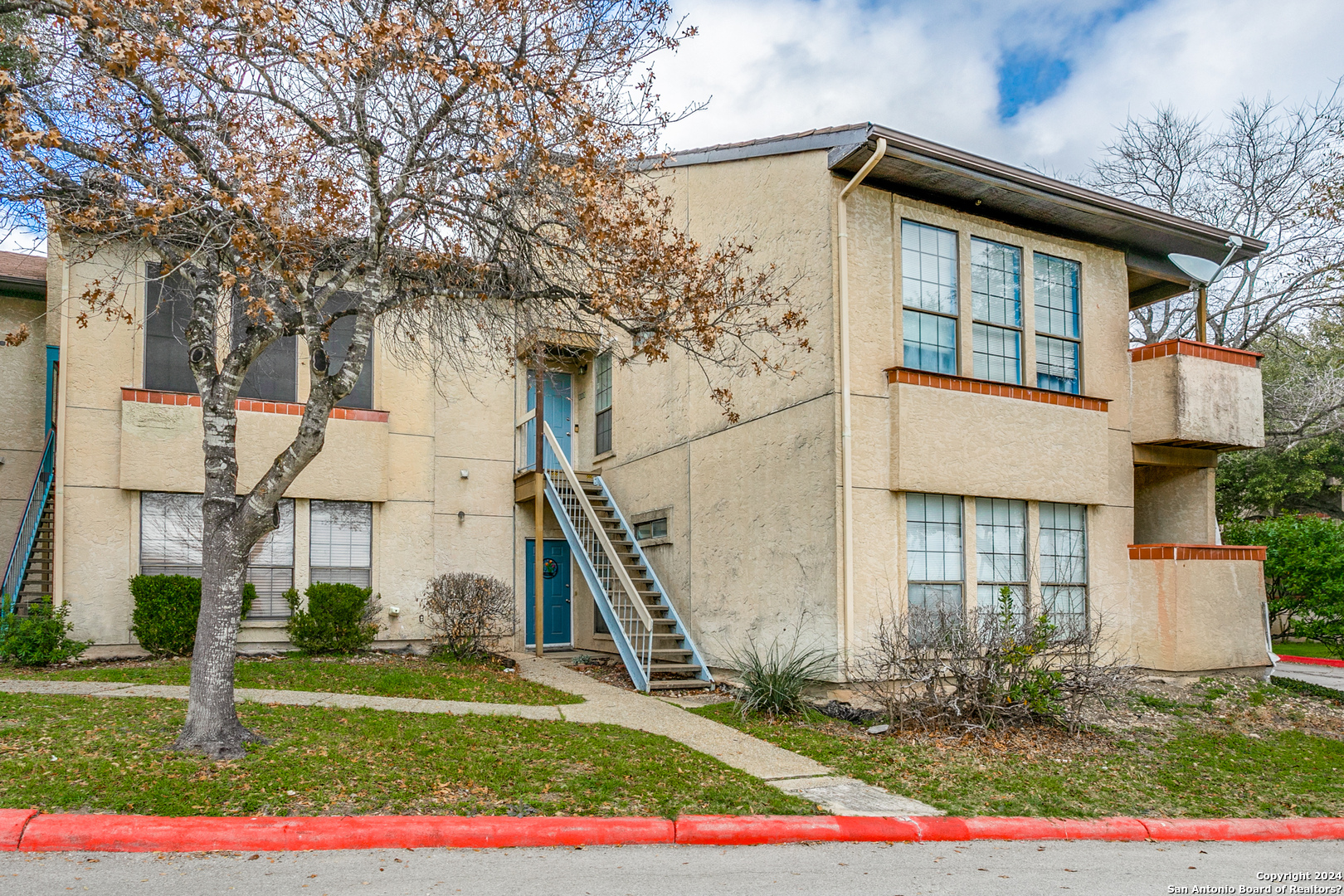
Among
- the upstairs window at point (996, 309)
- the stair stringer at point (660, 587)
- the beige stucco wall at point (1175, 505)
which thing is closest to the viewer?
the upstairs window at point (996, 309)

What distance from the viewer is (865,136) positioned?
10102 millimetres

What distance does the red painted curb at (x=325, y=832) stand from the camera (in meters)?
5.35

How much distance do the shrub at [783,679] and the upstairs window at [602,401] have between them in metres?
6.42

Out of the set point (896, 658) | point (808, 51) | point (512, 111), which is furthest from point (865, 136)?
point (896, 658)

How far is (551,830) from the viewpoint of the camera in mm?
5816

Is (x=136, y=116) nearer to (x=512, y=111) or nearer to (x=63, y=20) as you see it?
(x=63, y=20)

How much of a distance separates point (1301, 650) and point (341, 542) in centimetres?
Answer: 1939

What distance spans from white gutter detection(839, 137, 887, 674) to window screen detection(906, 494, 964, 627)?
98 centimetres

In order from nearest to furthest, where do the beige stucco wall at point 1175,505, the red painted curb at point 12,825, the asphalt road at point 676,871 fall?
the asphalt road at point 676,871 → the red painted curb at point 12,825 → the beige stucco wall at point 1175,505

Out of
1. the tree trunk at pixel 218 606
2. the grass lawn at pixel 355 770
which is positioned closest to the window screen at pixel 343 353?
the grass lawn at pixel 355 770

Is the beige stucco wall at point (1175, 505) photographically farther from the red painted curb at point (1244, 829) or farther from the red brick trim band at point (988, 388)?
the red painted curb at point (1244, 829)

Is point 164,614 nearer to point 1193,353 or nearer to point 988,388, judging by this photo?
point 988,388

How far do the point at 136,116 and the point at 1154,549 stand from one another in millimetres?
12469

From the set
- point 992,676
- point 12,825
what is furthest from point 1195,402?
point 12,825
